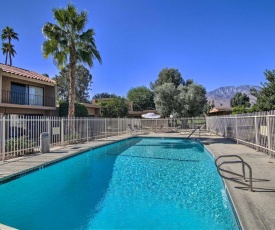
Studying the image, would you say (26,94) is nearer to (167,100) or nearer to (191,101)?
(167,100)

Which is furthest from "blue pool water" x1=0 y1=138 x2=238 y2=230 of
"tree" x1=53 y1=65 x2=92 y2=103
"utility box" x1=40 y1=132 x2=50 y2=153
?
"tree" x1=53 y1=65 x2=92 y2=103

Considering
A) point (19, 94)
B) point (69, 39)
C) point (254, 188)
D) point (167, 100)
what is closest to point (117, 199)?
point (254, 188)

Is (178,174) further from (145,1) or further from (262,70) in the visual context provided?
(262,70)

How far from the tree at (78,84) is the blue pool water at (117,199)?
37.3 meters

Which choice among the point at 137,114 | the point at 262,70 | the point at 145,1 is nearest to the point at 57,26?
the point at 145,1

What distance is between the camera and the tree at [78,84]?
45.0 metres

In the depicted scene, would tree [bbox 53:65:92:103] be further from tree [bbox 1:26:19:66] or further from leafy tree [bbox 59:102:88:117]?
leafy tree [bbox 59:102:88:117]

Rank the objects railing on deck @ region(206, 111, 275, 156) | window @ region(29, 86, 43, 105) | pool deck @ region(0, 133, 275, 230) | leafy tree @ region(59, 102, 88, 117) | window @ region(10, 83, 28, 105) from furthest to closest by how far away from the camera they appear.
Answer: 1. leafy tree @ region(59, 102, 88, 117)
2. window @ region(29, 86, 43, 105)
3. window @ region(10, 83, 28, 105)
4. railing on deck @ region(206, 111, 275, 156)
5. pool deck @ region(0, 133, 275, 230)

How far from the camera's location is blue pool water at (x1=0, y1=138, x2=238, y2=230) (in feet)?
16.4

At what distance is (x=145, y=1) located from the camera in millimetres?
14203

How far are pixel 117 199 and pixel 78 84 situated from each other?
43.8 metres

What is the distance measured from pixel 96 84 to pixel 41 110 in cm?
2812

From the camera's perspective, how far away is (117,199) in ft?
21.0

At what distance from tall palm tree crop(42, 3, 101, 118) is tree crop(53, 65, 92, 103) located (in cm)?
2660
